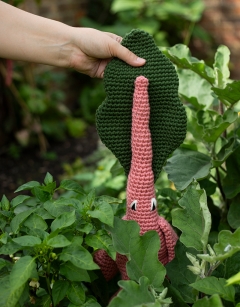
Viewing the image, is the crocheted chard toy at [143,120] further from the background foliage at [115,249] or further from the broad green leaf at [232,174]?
the broad green leaf at [232,174]

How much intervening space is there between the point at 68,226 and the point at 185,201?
254 mm

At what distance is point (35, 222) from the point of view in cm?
96

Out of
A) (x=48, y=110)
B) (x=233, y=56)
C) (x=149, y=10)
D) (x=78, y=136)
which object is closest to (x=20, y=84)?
(x=48, y=110)

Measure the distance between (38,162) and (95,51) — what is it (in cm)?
235

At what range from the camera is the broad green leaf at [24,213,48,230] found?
3.12ft

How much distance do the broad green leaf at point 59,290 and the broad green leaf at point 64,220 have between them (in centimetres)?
11

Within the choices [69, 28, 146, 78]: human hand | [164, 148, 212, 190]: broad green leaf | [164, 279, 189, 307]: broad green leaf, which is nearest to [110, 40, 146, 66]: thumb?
[69, 28, 146, 78]: human hand

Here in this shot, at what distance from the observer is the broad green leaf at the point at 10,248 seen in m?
0.89

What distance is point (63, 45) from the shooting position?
122 centimetres

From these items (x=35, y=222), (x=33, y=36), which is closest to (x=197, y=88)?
(x=33, y=36)

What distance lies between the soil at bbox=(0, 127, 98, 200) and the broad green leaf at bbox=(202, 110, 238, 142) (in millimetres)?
1743

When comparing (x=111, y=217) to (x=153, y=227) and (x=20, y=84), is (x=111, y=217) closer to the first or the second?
(x=153, y=227)

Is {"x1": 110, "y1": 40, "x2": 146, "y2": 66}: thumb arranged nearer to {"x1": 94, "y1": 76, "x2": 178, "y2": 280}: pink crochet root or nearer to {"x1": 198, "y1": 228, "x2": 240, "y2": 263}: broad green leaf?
{"x1": 94, "y1": 76, "x2": 178, "y2": 280}: pink crochet root

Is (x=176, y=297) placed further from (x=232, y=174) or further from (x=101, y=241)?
(x=232, y=174)
